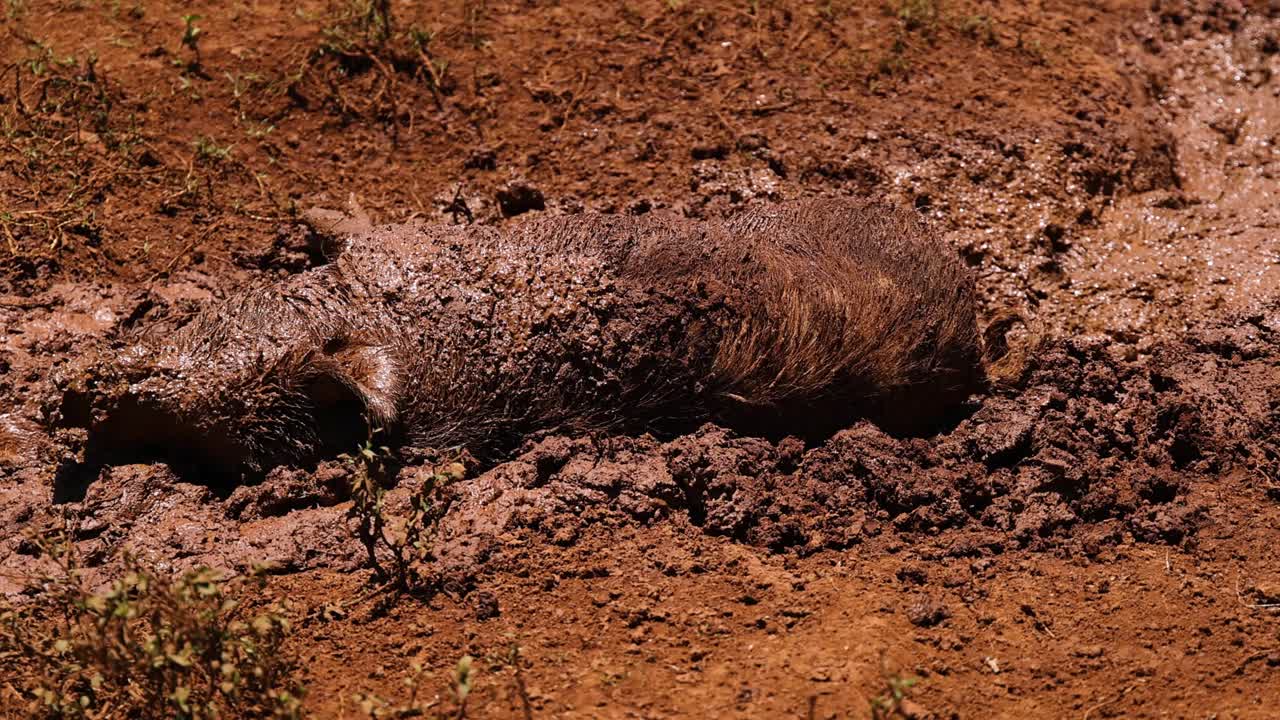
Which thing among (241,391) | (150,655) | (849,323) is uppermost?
(849,323)

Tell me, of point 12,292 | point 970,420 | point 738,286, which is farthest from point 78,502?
point 970,420

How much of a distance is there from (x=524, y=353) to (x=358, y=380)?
26.2 inches

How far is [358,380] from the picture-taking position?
4773 millimetres

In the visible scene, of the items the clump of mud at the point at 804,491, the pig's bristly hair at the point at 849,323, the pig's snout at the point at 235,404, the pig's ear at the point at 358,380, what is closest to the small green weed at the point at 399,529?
the clump of mud at the point at 804,491

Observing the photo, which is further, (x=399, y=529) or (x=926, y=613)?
(x=399, y=529)

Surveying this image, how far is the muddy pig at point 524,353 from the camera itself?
479cm

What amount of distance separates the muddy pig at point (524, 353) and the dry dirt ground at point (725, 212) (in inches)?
6.4

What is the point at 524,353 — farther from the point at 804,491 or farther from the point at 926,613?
the point at 926,613

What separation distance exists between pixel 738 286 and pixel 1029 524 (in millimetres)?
1505

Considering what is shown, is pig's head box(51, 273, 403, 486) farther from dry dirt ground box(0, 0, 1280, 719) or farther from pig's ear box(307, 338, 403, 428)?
dry dirt ground box(0, 0, 1280, 719)

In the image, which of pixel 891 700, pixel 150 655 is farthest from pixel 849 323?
pixel 150 655

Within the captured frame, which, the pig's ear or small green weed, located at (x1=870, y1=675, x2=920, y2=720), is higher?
the pig's ear

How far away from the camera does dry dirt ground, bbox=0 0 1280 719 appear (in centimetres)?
415

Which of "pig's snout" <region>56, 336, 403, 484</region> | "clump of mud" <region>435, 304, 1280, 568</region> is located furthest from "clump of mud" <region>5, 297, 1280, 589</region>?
"pig's snout" <region>56, 336, 403, 484</region>
